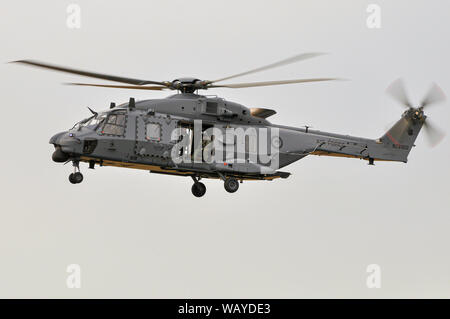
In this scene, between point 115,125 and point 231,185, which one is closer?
point 115,125

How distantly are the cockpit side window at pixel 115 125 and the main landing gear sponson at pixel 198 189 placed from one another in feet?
14.7

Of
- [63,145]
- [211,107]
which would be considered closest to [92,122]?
[63,145]

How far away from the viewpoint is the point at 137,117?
26719mm

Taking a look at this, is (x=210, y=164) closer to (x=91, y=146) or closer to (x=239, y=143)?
(x=239, y=143)

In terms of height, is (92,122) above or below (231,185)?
above

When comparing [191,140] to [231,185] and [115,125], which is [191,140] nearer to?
[231,185]

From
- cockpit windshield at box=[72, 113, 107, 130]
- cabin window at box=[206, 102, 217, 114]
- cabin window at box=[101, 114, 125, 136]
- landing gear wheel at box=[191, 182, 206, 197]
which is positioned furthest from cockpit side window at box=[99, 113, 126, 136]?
landing gear wheel at box=[191, 182, 206, 197]

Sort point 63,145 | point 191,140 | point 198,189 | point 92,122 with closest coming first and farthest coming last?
point 63,145 < point 92,122 < point 191,140 < point 198,189

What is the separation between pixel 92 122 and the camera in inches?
1042

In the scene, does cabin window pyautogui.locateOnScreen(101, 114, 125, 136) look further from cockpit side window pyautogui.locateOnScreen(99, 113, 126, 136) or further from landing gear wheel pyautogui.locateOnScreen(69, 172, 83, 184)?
landing gear wheel pyautogui.locateOnScreen(69, 172, 83, 184)

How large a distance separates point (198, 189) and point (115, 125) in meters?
4.97
